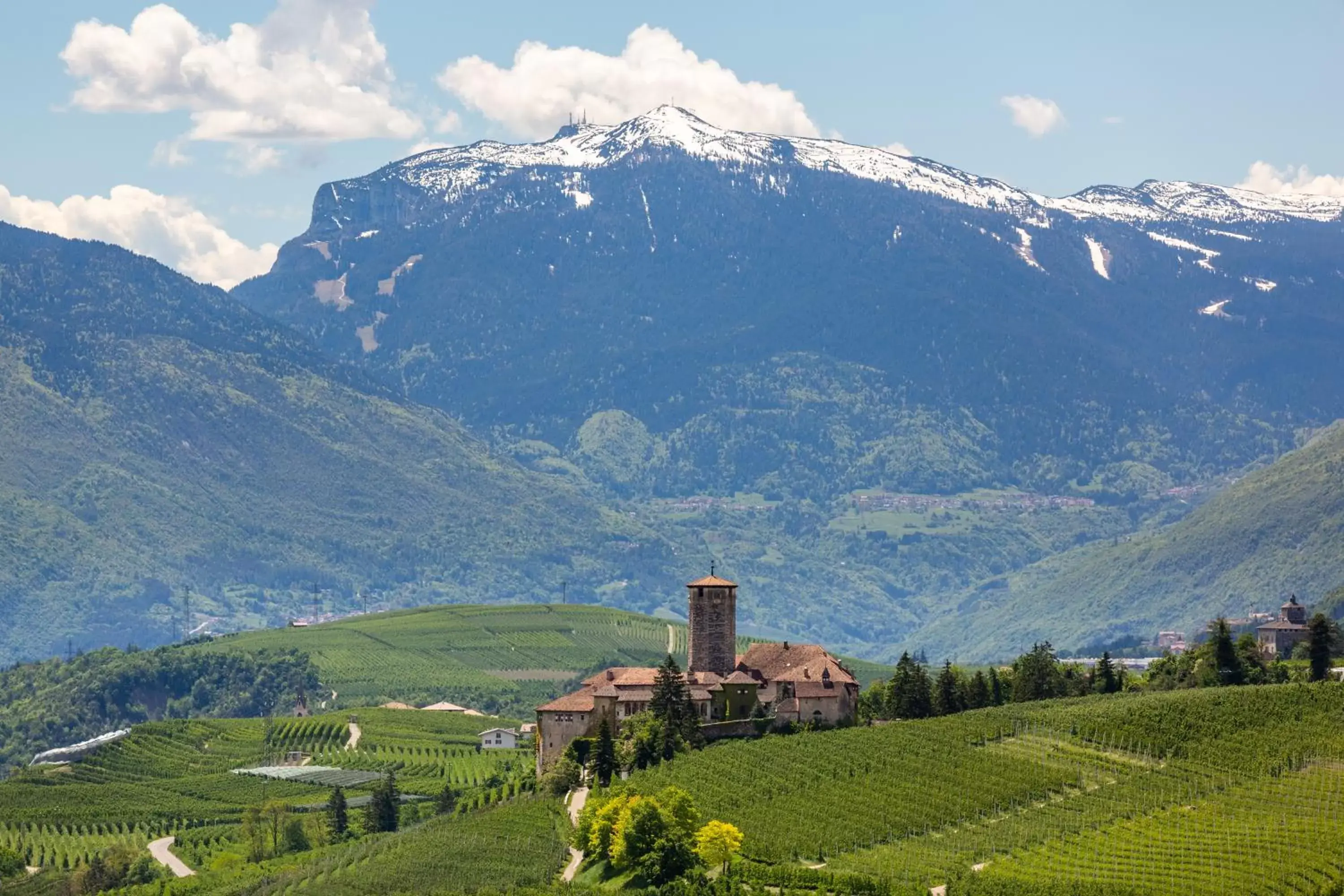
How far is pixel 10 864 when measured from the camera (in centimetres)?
16150

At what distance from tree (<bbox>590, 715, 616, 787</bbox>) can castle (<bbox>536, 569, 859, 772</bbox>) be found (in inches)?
153

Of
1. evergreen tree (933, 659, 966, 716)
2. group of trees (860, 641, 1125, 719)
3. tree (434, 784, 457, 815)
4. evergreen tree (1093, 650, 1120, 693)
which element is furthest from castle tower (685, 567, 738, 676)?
evergreen tree (1093, 650, 1120, 693)

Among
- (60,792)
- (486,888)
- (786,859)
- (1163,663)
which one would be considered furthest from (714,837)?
(60,792)

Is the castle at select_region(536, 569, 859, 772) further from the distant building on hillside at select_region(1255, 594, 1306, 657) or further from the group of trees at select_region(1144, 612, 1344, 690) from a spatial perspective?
the distant building on hillside at select_region(1255, 594, 1306, 657)

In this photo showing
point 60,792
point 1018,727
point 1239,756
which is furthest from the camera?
point 60,792

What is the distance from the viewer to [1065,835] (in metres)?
118

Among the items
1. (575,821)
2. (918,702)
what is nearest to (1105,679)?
(918,702)

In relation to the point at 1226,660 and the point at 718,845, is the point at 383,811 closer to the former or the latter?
the point at 718,845

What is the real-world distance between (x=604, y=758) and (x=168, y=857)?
35.4m

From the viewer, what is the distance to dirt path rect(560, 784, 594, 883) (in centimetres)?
12556

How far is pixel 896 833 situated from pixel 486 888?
63.5 feet

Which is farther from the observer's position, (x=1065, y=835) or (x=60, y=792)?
(x=60, y=792)

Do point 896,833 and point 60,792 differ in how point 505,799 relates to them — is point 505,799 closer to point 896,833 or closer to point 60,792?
point 896,833

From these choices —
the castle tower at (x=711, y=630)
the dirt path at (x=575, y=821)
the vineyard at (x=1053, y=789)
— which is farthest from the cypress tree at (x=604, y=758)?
the castle tower at (x=711, y=630)
